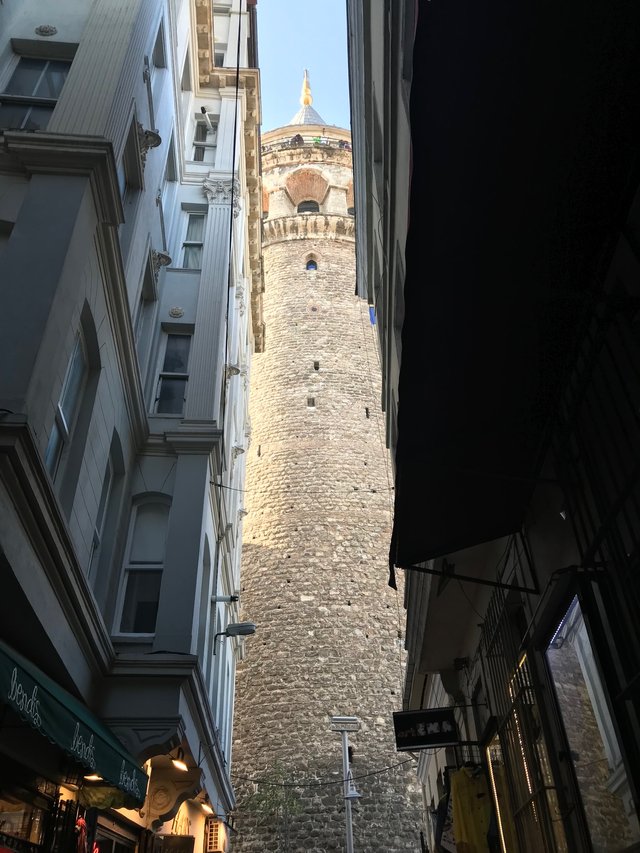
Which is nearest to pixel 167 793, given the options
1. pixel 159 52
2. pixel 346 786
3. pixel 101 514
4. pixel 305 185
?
pixel 101 514

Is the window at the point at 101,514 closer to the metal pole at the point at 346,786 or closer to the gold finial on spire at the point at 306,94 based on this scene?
the metal pole at the point at 346,786

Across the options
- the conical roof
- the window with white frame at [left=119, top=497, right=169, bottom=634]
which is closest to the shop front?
the window with white frame at [left=119, top=497, right=169, bottom=634]

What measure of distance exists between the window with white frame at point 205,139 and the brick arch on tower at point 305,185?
21.4 meters

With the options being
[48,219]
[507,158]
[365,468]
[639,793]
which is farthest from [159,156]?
[365,468]

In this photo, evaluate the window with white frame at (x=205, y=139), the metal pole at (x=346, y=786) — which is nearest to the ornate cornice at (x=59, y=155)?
the window with white frame at (x=205, y=139)

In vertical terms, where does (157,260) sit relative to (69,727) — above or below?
above

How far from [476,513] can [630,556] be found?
2231 millimetres

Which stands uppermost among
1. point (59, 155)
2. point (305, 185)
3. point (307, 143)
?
point (307, 143)

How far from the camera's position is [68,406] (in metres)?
7.88

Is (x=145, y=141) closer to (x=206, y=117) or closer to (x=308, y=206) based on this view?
(x=206, y=117)

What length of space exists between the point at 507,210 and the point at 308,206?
36177 mm

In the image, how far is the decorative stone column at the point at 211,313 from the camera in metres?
11.6

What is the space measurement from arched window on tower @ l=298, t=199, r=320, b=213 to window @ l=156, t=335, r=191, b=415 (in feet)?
90.3

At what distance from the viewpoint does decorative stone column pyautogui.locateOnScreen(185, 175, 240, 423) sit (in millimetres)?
11570
